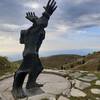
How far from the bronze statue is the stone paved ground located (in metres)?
Answer: 0.33

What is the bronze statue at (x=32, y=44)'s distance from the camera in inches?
311

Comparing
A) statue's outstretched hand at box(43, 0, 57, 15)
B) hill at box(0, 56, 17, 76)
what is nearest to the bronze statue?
statue's outstretched hand at box(43, 0, 57, 15)

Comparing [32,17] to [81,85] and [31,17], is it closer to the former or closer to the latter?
[31,17]

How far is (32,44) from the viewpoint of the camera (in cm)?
794

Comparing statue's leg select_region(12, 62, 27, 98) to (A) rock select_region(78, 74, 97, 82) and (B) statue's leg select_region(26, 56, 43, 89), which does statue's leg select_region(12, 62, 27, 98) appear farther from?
(A) rock select_region(78, 74, 97, 82)

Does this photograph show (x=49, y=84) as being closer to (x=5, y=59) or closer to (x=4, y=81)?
(x=4, y=81)

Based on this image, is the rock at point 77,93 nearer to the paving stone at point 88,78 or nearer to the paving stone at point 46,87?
the paving stone at point 46,87

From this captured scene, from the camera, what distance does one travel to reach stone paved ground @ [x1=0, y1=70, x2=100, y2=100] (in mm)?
7814

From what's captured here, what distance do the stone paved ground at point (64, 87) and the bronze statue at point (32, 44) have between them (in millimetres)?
325

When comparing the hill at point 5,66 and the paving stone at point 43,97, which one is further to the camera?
the hill at point 5,66

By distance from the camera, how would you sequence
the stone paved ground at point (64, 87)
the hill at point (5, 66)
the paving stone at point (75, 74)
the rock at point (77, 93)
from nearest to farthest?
the stone paved ground at point (64, 87)
the rock at point (77, 93)
the paving stone at point (75, 74)
the hill at point (5, 66)

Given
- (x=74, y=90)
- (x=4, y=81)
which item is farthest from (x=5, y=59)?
(x=74, y=90)

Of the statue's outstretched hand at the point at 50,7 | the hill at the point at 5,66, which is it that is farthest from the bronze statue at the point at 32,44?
the hill at the point at 5,66

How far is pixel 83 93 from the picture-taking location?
815cm
